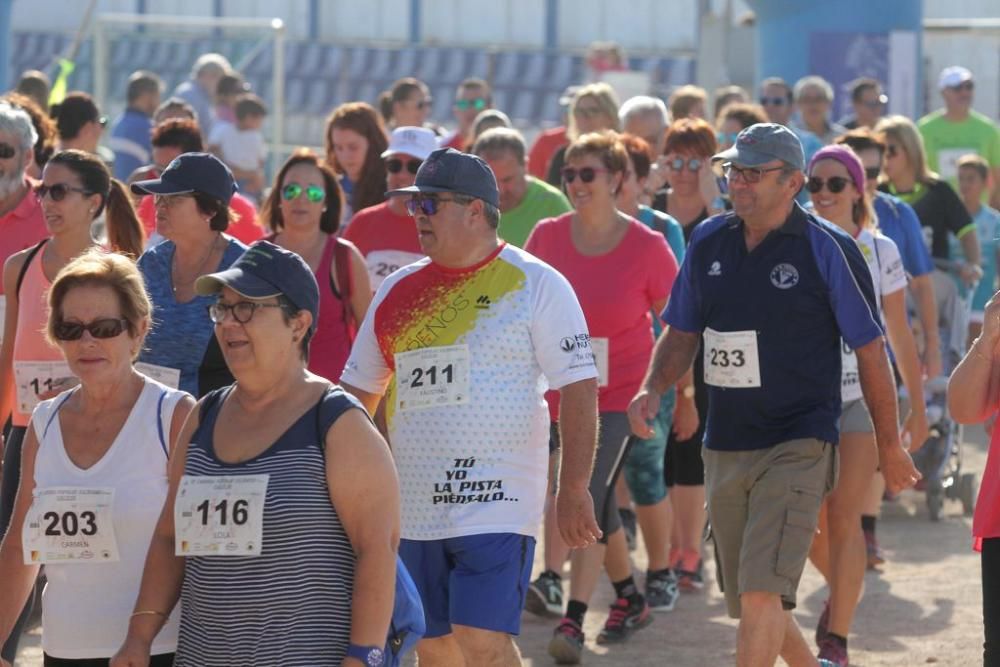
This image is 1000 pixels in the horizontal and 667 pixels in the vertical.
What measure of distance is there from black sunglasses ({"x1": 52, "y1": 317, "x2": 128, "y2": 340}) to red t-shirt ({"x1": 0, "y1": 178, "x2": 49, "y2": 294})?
2.78m

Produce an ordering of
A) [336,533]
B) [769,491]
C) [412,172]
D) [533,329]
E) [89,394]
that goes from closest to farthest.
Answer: [336,533], [89,394], [533,329], [769,491], [412,172]

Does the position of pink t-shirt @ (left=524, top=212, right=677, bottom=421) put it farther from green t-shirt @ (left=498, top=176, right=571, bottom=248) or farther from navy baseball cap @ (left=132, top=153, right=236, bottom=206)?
navy baseball cap @ (left=132, top=153, right=236, bottom=206)

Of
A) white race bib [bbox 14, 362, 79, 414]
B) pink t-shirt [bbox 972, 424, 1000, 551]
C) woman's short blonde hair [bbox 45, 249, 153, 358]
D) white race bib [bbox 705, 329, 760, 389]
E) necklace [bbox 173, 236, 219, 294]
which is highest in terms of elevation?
woman's short blonde hair [bbox 45, 249, 153, 358]

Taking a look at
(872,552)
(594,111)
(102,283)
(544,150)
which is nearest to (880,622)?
(872,552)

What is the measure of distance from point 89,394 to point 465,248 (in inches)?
51.4

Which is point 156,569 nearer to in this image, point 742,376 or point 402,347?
point 402,347

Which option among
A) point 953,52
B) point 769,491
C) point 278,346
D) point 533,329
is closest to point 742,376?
point 769,491

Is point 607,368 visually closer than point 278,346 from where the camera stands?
No

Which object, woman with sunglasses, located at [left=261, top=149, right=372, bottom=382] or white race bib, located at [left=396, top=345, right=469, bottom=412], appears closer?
white race bib, located at [left=396, top=345, right=469, bottom=412]

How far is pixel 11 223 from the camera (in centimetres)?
722

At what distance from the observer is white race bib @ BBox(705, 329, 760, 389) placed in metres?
6.02

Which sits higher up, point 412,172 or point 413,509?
point 412,172

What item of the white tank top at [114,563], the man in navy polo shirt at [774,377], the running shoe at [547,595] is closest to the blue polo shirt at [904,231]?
the running shoe at [547,595]

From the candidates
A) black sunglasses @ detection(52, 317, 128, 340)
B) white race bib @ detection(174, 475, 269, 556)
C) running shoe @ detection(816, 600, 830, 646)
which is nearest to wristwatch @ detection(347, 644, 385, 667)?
white race bib @ detection(174, 475, 269, 556)
